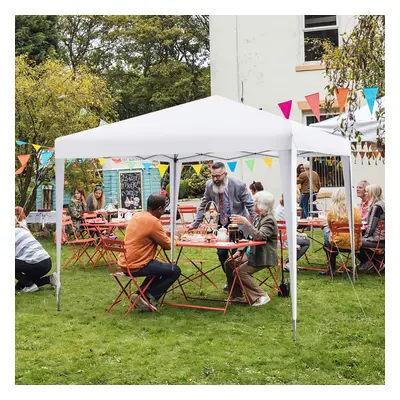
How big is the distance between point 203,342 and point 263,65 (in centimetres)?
1089

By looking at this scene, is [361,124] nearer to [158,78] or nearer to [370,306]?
[370,306]

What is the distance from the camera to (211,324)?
623 centimetres

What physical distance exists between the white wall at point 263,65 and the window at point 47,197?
735cm

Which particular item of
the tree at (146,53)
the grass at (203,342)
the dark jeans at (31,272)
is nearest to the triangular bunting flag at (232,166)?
the grass at (203,342)

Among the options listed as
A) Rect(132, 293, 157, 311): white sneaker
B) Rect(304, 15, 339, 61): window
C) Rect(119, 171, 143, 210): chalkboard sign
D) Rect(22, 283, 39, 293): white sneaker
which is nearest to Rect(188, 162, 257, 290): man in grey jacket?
Rect(132, 293, 157, 311): white sneaker

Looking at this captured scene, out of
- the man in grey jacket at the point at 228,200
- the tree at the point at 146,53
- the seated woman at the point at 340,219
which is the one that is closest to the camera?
the man in grey jacket at the point at 228,200

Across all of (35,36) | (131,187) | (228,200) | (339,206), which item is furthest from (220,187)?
(35,36)

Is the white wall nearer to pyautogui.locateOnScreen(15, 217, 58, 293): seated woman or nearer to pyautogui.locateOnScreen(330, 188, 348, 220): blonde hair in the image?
pyautogui.locateOnScreen(330, 188, 348, 220): blonde hair

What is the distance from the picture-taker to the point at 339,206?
831cm

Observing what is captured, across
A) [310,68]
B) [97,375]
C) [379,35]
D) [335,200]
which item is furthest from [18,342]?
[310,68]

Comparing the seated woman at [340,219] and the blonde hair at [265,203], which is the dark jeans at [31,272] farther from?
the seated woman at [340,219]

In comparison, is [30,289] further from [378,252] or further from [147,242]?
[378,252]

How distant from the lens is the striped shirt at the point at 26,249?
7725 mm

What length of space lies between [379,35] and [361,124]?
162 centimetres
